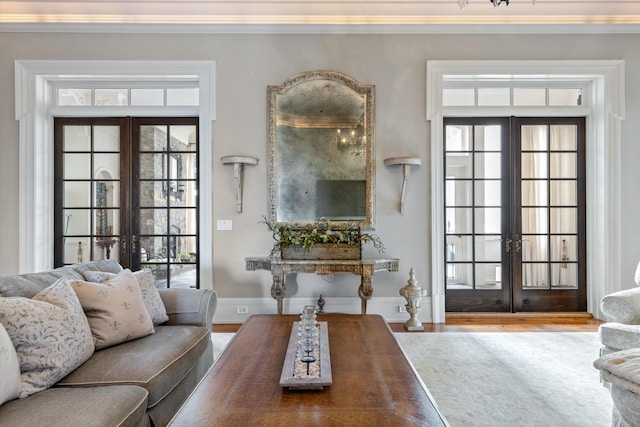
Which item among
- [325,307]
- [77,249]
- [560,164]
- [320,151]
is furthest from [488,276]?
[77,249]

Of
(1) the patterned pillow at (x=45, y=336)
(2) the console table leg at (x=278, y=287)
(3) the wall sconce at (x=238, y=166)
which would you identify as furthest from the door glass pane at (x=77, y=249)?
(1) the patterned pillow at (x=45, y=336)

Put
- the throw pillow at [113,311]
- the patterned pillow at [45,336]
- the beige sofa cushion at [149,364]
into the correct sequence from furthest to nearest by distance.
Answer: the throw pillow at [113,311]
the beige sofa cushion at [149,364]
the patterned pillow at [45,336]

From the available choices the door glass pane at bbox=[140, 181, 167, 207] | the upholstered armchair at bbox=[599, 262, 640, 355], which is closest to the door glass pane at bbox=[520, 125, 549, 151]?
the upholstered armchair at bbox=[599, 262, 640, 355]

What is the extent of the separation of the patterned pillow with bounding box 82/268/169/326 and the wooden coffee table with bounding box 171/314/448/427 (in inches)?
26.8

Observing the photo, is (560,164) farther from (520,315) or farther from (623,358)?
(623,358)

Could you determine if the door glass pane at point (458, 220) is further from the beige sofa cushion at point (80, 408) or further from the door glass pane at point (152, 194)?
the beige sofa cushion at point (80, 408)

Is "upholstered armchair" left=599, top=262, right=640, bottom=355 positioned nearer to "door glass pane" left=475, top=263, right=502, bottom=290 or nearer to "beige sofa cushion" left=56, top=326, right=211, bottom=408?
"door glass pane" left=475, top=263, right=502, bottom=290

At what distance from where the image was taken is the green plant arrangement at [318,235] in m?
3.41

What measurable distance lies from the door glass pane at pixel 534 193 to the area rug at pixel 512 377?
1.50 m

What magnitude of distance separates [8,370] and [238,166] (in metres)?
2.69

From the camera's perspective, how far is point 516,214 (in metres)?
4.14

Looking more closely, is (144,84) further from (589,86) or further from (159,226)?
(589,86)

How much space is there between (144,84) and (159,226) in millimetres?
1647

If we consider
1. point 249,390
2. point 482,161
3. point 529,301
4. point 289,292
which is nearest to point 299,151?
point 289,292
